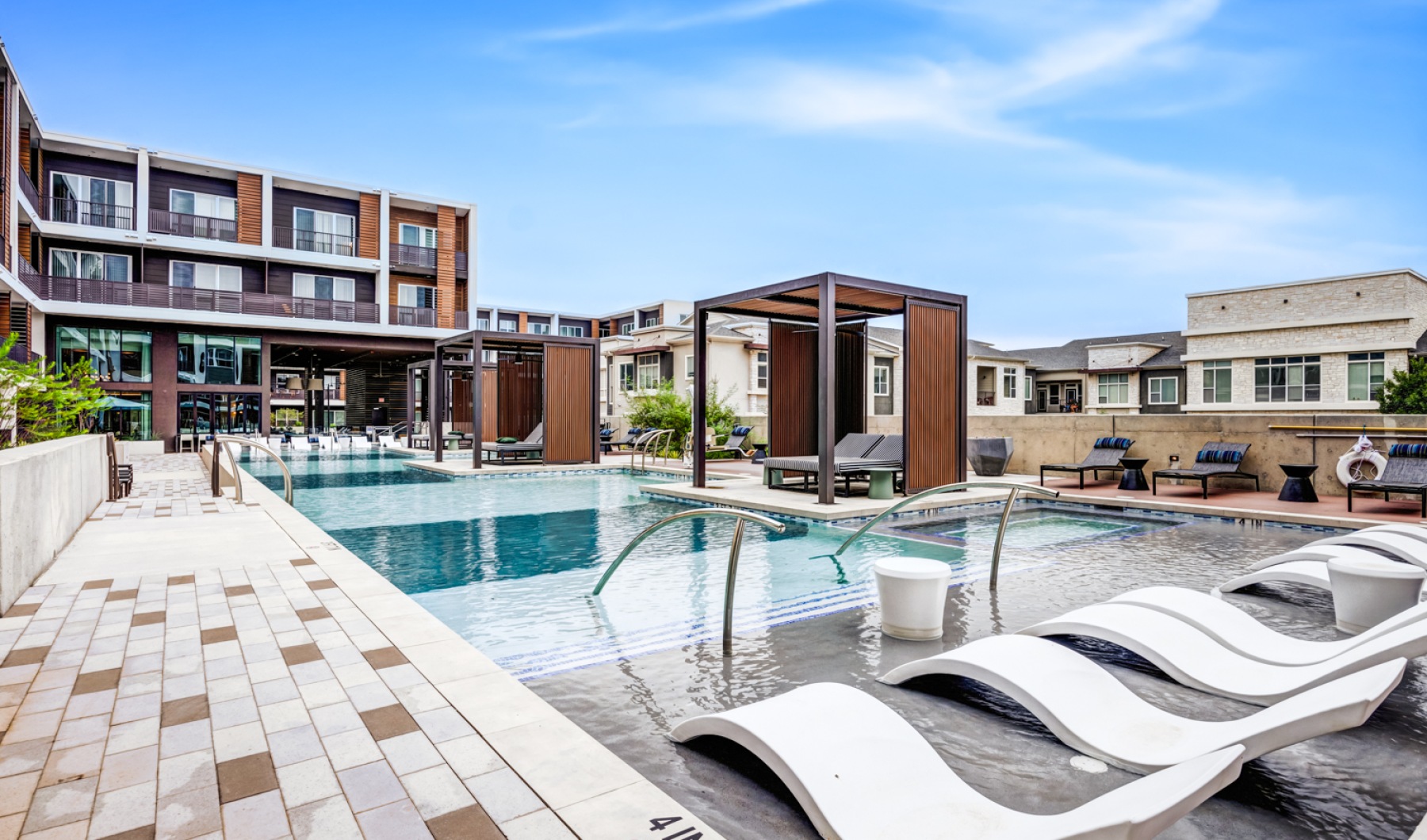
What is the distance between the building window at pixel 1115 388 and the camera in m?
38.2

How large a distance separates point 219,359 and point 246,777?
2907 centimetres

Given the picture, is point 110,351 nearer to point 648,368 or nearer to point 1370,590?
point 648,368

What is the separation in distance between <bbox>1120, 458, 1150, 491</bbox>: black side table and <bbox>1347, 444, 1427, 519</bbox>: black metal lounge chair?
2.58m

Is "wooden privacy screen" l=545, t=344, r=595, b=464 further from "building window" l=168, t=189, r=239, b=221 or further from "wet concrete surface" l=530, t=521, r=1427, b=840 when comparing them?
"building window" l=168, t=189, r=239, b=221

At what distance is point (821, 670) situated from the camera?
3785 mm

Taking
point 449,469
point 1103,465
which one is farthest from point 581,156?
point 1103,465

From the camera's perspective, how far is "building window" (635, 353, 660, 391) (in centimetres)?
3341

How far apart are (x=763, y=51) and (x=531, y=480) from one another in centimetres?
1364

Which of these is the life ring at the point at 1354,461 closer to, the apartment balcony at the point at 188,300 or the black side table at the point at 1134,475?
the black side table at the point at 1134,475

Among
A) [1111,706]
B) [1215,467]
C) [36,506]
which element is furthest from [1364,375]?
[36,506]

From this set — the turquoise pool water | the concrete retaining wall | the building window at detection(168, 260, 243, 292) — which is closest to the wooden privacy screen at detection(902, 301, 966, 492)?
the turquoise pool water

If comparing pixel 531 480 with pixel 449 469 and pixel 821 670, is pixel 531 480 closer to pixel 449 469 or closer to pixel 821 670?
pixel 449 469

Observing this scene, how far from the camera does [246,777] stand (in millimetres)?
2432

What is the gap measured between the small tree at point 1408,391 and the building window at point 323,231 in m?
38.0
